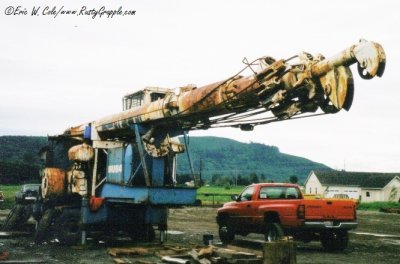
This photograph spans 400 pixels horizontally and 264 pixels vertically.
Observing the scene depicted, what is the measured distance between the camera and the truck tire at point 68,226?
46.4ft

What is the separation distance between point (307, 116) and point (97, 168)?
8.95 m

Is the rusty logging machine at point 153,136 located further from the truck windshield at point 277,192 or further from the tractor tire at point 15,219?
the truck windshield at point 277,192

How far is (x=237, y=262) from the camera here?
9227 mm

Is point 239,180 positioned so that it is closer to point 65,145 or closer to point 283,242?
point 65,145

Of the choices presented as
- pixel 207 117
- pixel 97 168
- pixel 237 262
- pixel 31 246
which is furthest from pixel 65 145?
pixel 237 262

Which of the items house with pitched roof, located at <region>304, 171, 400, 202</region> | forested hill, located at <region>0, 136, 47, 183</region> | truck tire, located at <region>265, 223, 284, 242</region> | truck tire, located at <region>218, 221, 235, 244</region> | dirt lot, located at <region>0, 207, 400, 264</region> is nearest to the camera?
dirt lot, located at <region>0, 207, 400, 264</region>

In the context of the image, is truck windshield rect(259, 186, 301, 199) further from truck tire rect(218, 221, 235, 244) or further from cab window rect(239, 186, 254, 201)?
truck tire rect(218, 221, 235, 244)

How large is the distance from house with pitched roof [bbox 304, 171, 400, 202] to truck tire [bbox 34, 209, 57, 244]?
2580 inches

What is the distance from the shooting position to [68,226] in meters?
14.4

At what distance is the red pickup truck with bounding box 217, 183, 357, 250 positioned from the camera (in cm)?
1304

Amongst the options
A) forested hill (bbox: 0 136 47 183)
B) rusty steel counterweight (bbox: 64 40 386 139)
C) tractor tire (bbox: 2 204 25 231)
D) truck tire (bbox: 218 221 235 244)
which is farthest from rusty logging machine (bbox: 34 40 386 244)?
forested hill (bbox: 0 136 47 183)

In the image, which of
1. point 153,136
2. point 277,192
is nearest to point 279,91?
point 153,136

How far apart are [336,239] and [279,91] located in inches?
301

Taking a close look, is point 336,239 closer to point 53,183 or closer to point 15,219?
point 53,183
